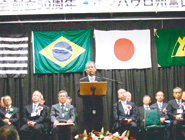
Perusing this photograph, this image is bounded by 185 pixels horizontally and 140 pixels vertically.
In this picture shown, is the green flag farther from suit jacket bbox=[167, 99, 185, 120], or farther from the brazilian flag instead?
the brazilian flag

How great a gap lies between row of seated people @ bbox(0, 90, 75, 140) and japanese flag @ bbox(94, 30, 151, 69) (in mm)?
1886

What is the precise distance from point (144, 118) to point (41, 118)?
2.53m

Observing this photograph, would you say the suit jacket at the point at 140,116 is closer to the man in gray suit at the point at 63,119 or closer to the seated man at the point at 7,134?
the man in gray suit at the point at 63,119

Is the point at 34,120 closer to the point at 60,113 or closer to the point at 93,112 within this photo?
the point at 60,113

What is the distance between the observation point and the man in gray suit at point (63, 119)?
6.24 m

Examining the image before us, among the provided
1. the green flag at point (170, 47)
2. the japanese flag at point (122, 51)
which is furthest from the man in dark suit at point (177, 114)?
the japanese flag at point (122, 51)

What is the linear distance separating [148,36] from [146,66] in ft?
2.84

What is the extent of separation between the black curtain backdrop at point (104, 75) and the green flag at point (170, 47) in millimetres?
201

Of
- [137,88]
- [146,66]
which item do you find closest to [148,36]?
[146,66]

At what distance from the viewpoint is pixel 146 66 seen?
26.8 feet

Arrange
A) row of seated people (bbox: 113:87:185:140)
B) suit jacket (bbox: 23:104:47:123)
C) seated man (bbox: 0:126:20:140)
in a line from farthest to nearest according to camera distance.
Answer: suit jacket (bbox: 23:104:47:123) → row of seated people (bbox: 113:87:185:140) → seated man (bbox: 0:126:20:140)

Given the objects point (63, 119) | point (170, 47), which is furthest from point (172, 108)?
point (63, 119)

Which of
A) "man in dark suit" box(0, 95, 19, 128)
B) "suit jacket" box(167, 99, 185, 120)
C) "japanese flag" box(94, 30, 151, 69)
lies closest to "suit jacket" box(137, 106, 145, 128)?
"suit jacket" box(167, 99, 185, 120)

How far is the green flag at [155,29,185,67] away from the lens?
823 cm
